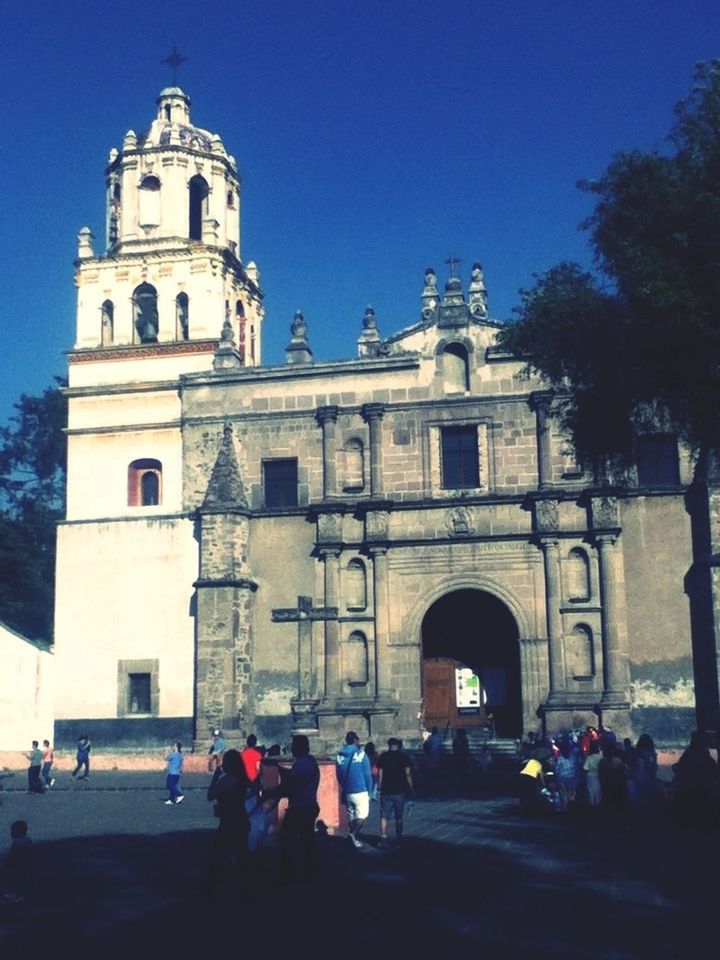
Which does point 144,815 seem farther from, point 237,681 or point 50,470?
point 50,470

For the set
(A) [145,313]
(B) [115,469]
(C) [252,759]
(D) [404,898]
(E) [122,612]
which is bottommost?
(D) [404,898]

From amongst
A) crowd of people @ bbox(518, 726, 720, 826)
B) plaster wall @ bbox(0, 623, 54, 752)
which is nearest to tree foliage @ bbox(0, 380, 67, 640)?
plaster wall @ bbox(0, 623, 54, 752)

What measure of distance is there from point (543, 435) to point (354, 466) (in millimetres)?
4961

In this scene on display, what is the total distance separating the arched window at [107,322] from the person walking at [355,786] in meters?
21.6

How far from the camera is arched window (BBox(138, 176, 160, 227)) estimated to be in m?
35.6

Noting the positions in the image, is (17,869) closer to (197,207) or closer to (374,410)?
(374,410)

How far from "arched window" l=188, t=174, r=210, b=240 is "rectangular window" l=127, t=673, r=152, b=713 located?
12.8 meters

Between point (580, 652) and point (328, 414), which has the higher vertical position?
point (328, 414)

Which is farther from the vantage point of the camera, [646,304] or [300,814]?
[646,304]

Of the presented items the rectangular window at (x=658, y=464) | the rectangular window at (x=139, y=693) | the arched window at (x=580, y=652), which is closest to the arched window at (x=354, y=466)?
the arched window at (x=580, y=652)

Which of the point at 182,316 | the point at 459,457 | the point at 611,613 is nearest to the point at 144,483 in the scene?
the point at 182,316

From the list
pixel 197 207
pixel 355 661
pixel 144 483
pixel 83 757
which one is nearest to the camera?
pixel 83 757

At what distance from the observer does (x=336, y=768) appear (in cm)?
1706

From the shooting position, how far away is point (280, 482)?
107 feet
